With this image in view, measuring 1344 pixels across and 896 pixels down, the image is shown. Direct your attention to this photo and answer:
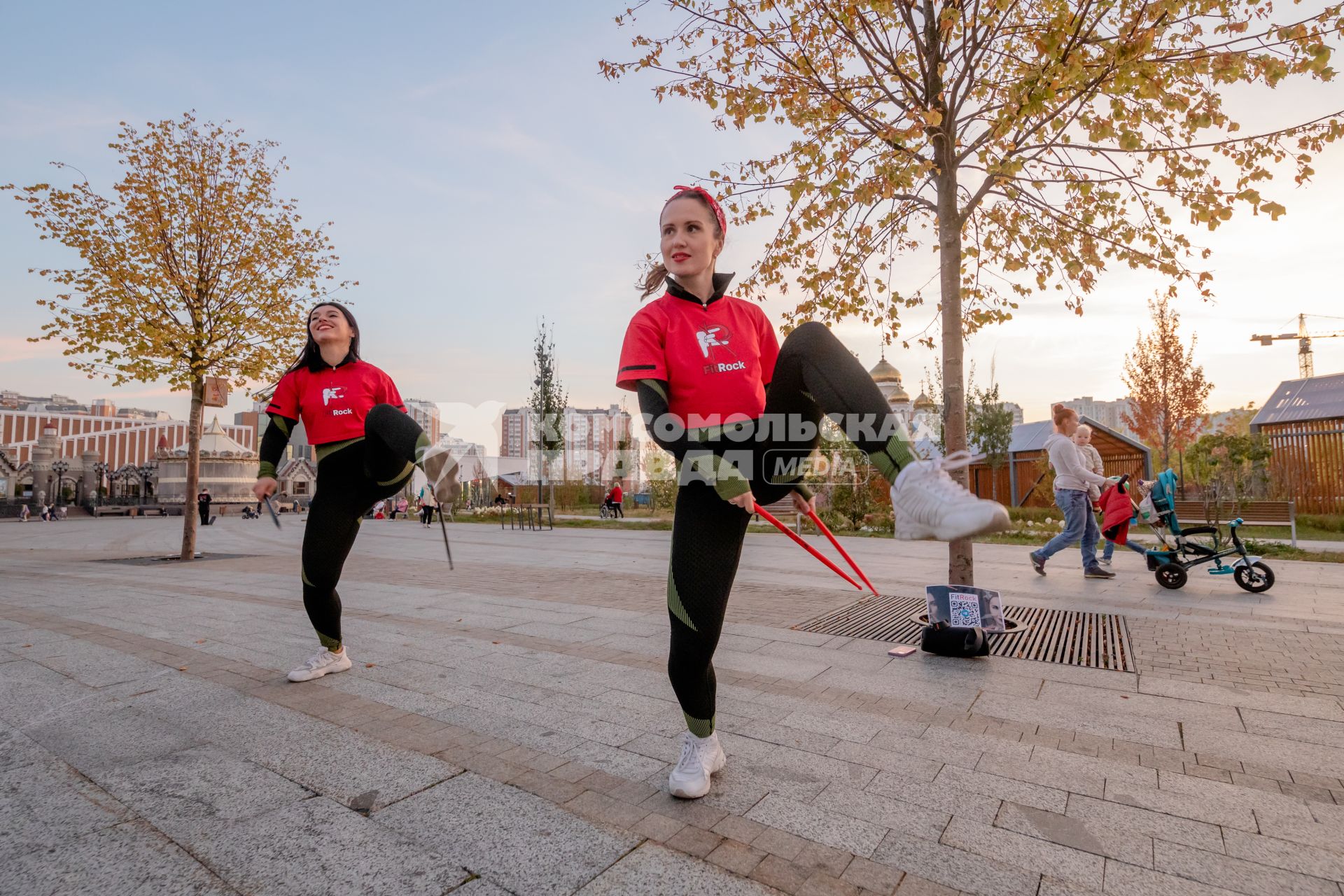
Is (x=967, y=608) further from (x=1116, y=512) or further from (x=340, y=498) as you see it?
(x=1116, y=512)

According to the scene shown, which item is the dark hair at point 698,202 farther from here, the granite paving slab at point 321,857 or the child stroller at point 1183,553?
the child stroller at point 1183,553

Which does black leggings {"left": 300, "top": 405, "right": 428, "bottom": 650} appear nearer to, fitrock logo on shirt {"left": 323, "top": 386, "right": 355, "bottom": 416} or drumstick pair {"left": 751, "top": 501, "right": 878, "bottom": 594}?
fitrock logo on shirt {"left": 323, "top": 386, "right": 355, "bottom": 416}

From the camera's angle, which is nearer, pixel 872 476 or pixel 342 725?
pixel 342 725

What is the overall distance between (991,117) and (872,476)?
13.3 meters

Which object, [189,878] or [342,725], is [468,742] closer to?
[342,725]

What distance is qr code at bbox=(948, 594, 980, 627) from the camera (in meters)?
4.23

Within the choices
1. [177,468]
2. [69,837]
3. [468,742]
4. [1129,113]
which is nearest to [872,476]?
[1129,113]

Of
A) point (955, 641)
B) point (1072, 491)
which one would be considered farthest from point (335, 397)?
point (1072, 491)

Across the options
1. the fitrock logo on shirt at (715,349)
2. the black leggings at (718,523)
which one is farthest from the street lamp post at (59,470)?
the fitrock logo on shirt at (715,349)

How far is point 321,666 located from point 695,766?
2489 millimetres

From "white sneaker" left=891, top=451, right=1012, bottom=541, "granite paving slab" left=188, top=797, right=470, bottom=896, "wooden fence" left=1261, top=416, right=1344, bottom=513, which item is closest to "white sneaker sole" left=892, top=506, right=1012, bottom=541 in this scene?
"white sneaker" left=891, top=451, right=1012, bottom=541

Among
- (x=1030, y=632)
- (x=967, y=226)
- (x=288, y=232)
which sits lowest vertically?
(x=1030, y=632)

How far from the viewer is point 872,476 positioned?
17.7 meters

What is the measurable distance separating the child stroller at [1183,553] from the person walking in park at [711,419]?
661cm
